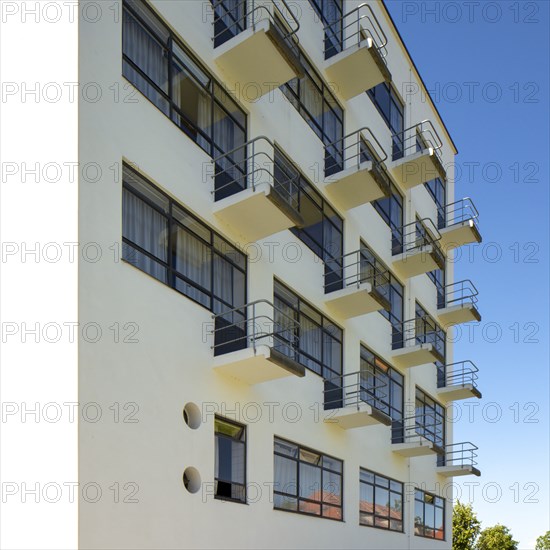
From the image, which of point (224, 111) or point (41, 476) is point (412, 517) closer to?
point (224, 111)

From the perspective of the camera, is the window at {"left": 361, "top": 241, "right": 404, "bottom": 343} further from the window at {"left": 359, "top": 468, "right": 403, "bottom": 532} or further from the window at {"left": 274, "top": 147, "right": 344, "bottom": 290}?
the window at {"left": 359, "top": 468, "right": 403, "bottom": 532}

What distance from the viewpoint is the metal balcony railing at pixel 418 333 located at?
2472 cm

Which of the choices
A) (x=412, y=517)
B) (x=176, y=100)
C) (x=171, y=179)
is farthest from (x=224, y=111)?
(x=412, y=517)

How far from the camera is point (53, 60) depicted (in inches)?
454

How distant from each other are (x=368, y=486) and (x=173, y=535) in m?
10.0

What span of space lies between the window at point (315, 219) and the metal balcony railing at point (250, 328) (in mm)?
2525

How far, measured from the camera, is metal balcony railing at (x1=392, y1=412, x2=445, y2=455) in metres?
23.4

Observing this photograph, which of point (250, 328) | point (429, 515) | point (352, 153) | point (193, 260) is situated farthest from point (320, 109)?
point (429, 515)

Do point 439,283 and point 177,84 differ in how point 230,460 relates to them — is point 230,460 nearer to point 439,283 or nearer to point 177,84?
point 177,84

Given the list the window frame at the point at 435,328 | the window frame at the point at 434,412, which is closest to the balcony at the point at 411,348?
the window frame at the point at 435,328

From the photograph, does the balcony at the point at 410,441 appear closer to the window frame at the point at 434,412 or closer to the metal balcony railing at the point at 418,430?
the metal balcony railing at the point at 418,430

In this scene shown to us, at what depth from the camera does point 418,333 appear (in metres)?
27.5

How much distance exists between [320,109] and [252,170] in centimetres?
500

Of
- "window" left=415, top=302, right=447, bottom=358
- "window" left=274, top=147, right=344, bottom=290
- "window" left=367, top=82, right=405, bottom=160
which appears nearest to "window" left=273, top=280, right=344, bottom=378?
"window" left=274, top=147, right=344, bottom=290
